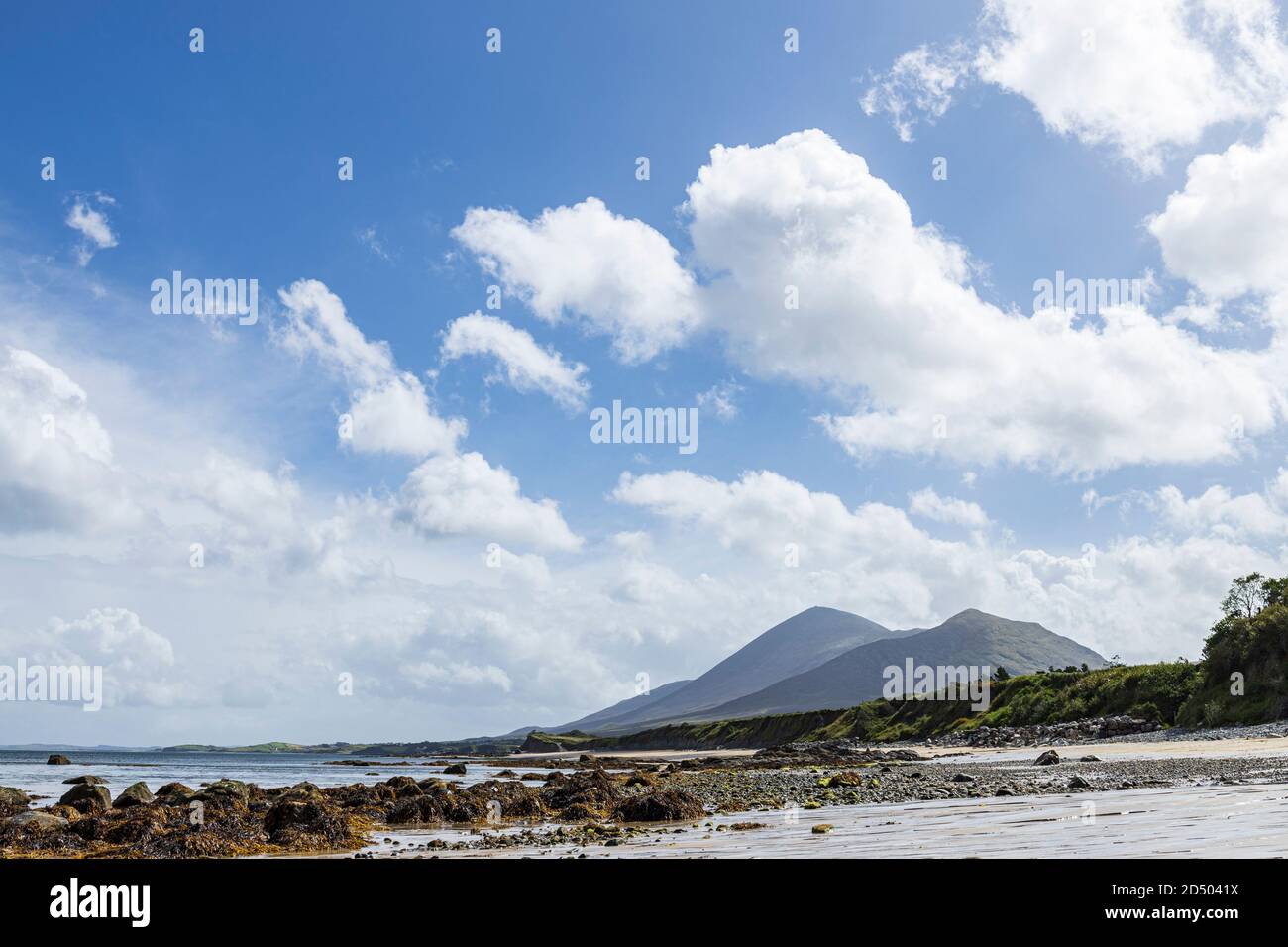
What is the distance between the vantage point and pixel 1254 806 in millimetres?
19000

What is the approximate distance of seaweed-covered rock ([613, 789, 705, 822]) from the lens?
27375 millimetres

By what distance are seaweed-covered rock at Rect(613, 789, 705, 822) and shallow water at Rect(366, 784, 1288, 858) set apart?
5.97 ft

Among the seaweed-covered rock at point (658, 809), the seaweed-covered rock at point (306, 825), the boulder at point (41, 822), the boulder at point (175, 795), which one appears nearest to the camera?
the seaweed-covered rock at point (306, 825)

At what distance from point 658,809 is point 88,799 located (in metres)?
22.2

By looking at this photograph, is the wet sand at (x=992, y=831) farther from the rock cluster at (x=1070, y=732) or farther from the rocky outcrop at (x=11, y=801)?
the rock cluster at (x=1070, y=732)

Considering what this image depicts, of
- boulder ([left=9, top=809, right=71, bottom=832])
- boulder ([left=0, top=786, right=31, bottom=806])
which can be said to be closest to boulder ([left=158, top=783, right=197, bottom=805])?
boulder ([left=0, top=786, right=31, bottom=806])

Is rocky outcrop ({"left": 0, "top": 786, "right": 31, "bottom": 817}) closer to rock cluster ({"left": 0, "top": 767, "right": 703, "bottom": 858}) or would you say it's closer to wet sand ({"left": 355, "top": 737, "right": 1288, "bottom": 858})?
rock cluster ({"left": 0, "top": 767, "right": 703, "bottom": 858})

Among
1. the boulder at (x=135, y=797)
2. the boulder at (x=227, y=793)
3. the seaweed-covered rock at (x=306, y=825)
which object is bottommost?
the boulder at (x=135, y=797)

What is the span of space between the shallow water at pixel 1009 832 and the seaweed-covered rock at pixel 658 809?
5.97 ft

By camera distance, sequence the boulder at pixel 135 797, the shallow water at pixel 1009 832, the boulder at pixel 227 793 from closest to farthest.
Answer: the shallow water at pixel 1009 832
the boulder at pixel 227 793
the boulder at pixel 135 797

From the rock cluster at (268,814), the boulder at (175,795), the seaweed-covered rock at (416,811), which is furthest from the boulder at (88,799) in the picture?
the seaweed-covered rock at (416,811)

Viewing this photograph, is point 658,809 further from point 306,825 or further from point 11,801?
point 11,801

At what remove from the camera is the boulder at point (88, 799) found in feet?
106
